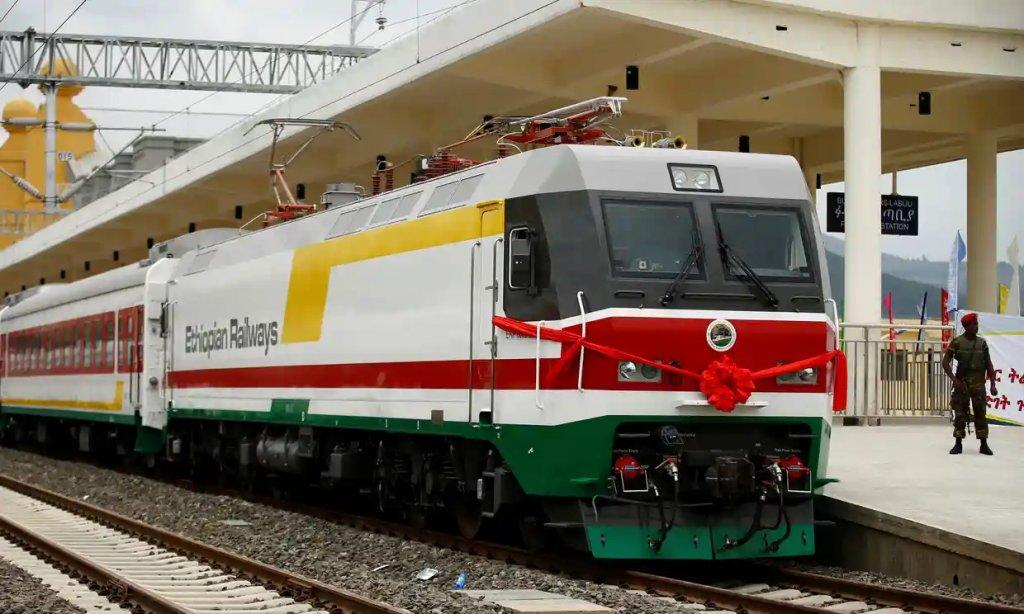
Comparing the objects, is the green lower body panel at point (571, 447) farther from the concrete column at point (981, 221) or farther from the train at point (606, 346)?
A: the concrete column at point (981, 221)

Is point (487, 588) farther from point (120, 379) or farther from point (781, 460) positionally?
point (120, 379)

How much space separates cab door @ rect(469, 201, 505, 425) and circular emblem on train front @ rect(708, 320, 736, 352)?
174 cm

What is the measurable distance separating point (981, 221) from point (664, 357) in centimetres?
2195

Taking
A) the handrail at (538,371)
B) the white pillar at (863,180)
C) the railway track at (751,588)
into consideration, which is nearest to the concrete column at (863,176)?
the white pillar at (863,180)

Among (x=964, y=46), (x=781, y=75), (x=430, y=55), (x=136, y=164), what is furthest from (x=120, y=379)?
(x=136, y=164)

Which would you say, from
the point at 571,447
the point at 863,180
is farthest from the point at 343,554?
the point at 863,180

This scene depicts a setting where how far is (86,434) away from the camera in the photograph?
2984 centimetres

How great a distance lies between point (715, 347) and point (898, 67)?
14.0m

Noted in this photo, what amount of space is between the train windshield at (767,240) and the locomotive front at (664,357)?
0.6 inches

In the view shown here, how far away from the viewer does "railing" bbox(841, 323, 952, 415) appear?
74.3 feet

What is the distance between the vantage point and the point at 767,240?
12.8 metres

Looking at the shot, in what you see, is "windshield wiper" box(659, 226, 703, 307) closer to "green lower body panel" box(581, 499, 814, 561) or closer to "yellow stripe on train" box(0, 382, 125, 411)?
"green lower body panel" box(581, 499, 814, 561)

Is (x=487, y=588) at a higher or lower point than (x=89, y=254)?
lower

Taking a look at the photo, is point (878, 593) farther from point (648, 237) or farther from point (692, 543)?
point (648, 237)
